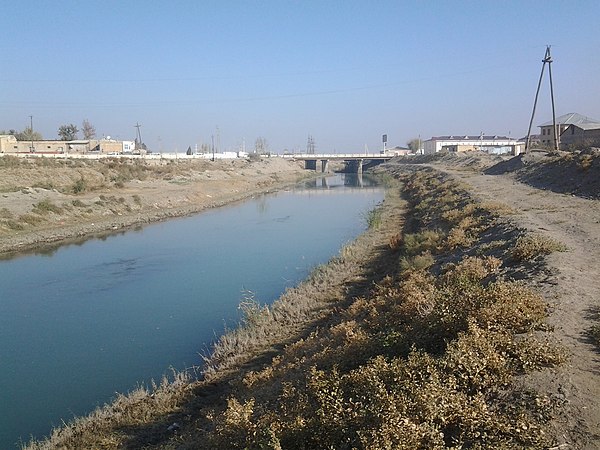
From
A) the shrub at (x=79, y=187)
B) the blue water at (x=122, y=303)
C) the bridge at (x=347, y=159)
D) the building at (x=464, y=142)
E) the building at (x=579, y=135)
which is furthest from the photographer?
the building at (x=464, y=142)

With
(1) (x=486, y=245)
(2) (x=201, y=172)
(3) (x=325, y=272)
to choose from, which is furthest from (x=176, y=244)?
(2) (x=201, y=172)

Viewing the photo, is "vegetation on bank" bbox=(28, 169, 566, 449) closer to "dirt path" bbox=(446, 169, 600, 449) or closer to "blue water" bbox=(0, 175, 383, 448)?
"dirt path" bbox=(446, 169, 600, 449)

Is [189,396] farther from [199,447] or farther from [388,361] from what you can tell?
[388,361]

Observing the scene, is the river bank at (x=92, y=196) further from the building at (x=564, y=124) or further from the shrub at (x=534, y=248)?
the building at (x=564, y=124)

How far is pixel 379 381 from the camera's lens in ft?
17.3

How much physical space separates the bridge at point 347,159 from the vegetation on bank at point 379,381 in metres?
93.9

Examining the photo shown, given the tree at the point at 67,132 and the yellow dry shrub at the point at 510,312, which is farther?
the tree at the point at 67,132

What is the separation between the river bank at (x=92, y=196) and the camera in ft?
91.5

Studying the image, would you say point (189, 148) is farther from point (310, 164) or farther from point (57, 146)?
point (57, 146)

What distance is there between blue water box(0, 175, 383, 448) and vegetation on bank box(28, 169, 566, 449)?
1493 mm

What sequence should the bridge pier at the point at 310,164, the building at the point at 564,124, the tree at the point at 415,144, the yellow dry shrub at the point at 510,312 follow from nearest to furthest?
1. the yellow dry shrub at the point at 510,312
2. the building at the point at 564,124
3. the bridge pier at the point at 310,164
4. the tree at the point at 415,144

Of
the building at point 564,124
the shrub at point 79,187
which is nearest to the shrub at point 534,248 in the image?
the shrub at point 79,187

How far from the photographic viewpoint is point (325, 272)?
1630 centimetres

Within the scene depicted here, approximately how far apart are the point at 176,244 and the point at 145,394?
1828 cm
